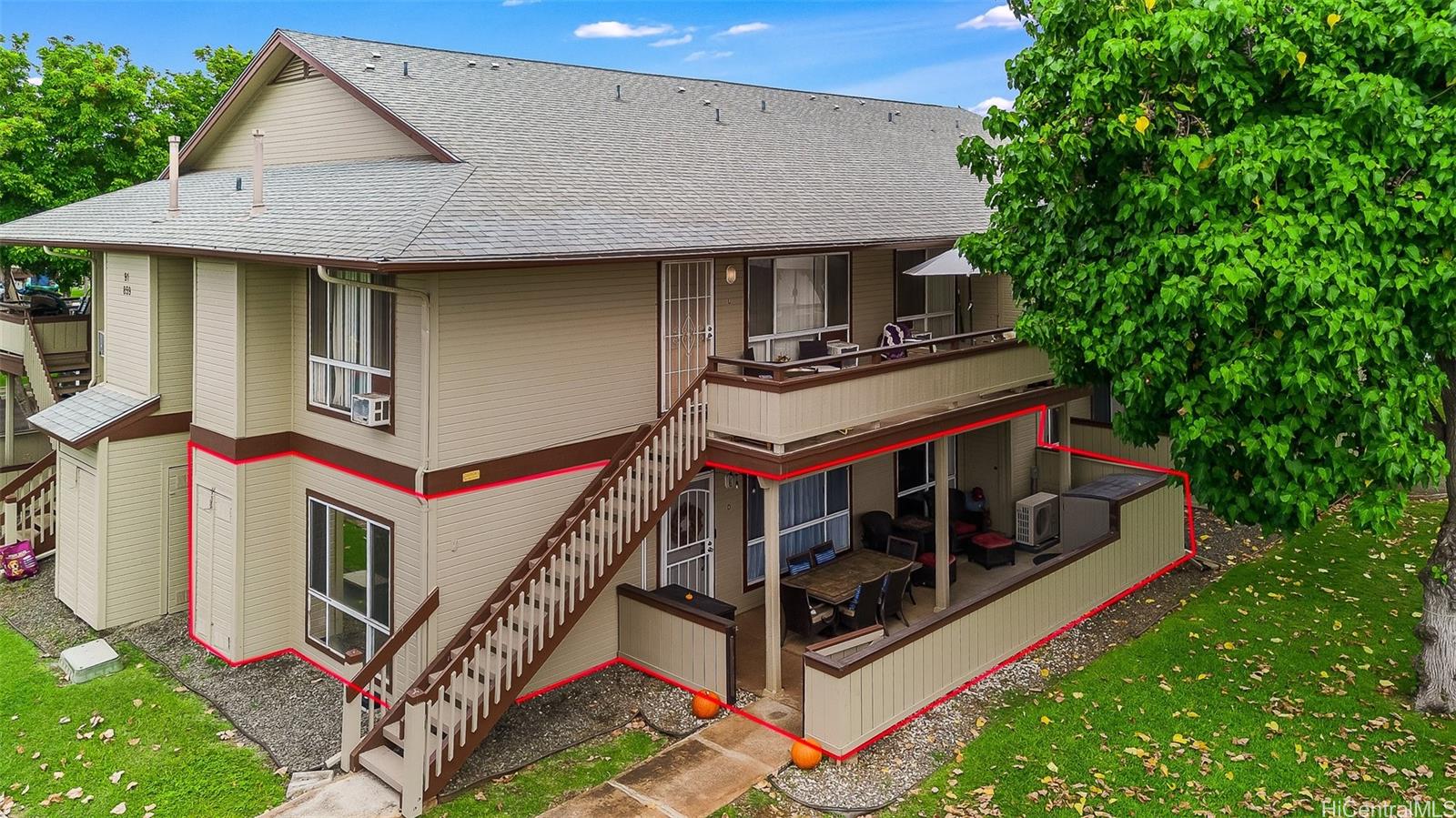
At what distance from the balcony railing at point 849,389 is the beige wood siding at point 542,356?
1199 mm

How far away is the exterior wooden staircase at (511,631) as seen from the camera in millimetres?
9656

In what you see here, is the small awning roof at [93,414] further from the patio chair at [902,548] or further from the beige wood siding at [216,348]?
the patio chair at [902,548]

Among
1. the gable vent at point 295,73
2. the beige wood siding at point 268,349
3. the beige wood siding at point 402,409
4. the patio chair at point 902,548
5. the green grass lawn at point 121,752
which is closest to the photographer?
the green grass lawn at point 121,752

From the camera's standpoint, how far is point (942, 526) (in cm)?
1438

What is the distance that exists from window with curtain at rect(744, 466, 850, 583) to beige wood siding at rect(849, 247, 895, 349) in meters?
2.21

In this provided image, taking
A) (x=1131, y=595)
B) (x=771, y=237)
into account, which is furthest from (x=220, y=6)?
(x=1131, y=595)

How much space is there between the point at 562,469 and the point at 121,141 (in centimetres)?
Answer: 2491

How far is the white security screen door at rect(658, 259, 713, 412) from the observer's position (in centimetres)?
1296

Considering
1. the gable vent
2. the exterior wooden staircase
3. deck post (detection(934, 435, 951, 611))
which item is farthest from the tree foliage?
the gable vent

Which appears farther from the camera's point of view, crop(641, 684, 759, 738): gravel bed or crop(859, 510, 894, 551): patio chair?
crop(859, 510, 894, 551): patio chair

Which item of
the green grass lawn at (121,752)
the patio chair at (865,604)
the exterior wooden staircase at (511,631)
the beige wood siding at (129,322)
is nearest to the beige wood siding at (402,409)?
the exterior wooden staircase at (511,631)

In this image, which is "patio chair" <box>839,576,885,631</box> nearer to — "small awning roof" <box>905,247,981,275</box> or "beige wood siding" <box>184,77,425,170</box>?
"small awning roof" <box>905,247,981,275</box>

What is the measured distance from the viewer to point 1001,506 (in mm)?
18469

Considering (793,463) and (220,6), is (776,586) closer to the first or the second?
(793,463)
